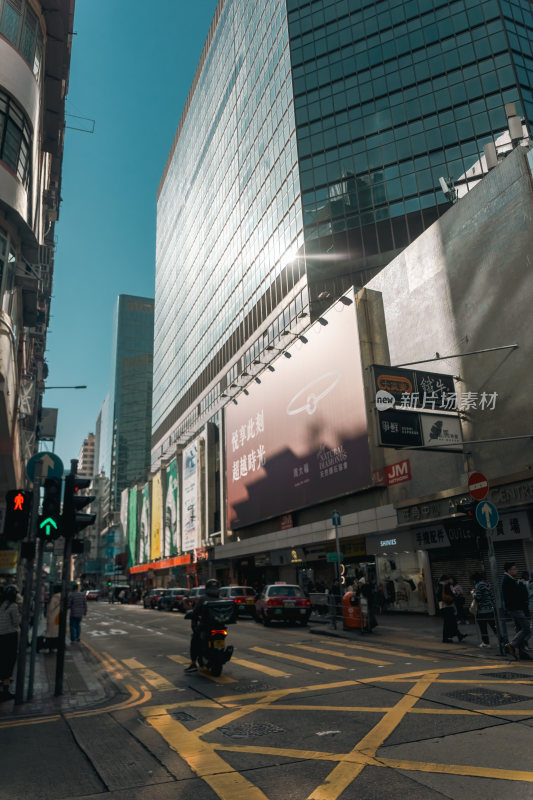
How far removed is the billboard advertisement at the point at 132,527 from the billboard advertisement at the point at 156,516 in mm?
16031

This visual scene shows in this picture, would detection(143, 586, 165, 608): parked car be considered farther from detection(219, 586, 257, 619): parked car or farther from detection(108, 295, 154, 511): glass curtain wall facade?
detection(108, 295, 154, 511): glass curtain wall facade

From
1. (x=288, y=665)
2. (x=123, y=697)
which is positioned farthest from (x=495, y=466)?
(x=123, y=697)

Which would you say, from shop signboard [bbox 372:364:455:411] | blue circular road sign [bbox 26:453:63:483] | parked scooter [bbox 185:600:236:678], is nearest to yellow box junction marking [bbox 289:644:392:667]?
parked scooter [bbox 185:600:236:678]

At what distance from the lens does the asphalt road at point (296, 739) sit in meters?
4.45

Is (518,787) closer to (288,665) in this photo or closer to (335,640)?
(288,665)

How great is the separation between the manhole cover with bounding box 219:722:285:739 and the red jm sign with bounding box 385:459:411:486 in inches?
758

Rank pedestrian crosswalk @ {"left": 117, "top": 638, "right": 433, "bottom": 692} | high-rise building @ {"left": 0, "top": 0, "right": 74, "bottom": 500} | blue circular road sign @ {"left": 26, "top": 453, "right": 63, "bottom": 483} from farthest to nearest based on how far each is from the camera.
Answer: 1. high-rise building @ {"left": 0, "top": 0, "right": 74, "bottom": 500}
2. pedestrian crosswalk @ {"left": 117, "top": 638, "right": 433, "bottom": 692}
3. blue circular road sign @ {"left": 26, "top": 453, "right": 63, "bottom": 483}

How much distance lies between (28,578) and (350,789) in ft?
21.0

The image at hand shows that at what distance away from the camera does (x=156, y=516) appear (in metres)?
78.6

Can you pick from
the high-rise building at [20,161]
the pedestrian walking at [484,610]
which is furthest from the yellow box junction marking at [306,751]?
the high-rise building at [20,161]

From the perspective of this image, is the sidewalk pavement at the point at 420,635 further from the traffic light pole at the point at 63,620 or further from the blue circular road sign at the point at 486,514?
the traffic light pole at the point at 63,620

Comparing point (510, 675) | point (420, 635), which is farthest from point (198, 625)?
point (420, 635)

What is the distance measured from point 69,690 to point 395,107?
49.0 meters

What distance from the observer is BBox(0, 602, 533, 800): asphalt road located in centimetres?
445
